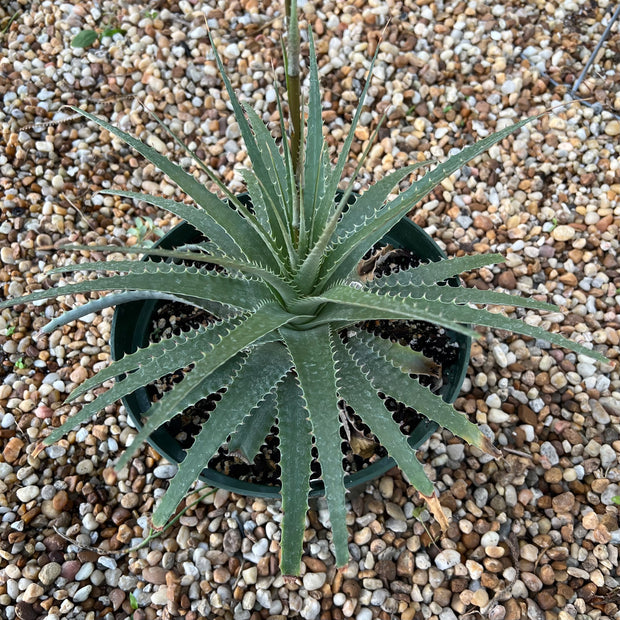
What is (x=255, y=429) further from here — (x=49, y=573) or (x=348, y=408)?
(x=49, y=573)

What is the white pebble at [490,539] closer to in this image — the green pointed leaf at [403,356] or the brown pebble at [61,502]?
the green pointed leaf at [403,356]

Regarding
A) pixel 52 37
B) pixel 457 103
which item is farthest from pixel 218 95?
pixel 457 103

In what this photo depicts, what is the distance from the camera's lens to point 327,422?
1.10 m

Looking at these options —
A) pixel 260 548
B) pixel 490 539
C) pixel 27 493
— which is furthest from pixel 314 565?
pixel 27 493

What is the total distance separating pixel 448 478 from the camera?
1.76 m

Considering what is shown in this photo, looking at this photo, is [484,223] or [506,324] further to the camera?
[484,223]

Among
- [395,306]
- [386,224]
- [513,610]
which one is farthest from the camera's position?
[513,610]

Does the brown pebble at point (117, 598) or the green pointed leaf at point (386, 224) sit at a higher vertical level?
the green pointed leaf at point (386, 224)

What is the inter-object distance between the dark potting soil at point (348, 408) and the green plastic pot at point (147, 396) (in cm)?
4

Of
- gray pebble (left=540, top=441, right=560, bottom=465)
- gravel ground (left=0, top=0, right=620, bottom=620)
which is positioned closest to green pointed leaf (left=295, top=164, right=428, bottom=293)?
gravel ground (left=0, top=0, right=620, bottom=620)

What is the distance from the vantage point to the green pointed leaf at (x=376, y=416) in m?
1.14

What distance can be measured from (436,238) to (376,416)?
3.70ft

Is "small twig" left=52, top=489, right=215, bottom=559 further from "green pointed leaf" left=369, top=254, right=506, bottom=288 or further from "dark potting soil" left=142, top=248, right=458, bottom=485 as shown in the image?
"green pointed leaf" left=369, top=254, right=506, bottom=288

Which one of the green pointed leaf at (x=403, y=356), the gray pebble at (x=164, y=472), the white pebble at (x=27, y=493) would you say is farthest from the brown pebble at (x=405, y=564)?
the white pebble at (x=27, y=493)
